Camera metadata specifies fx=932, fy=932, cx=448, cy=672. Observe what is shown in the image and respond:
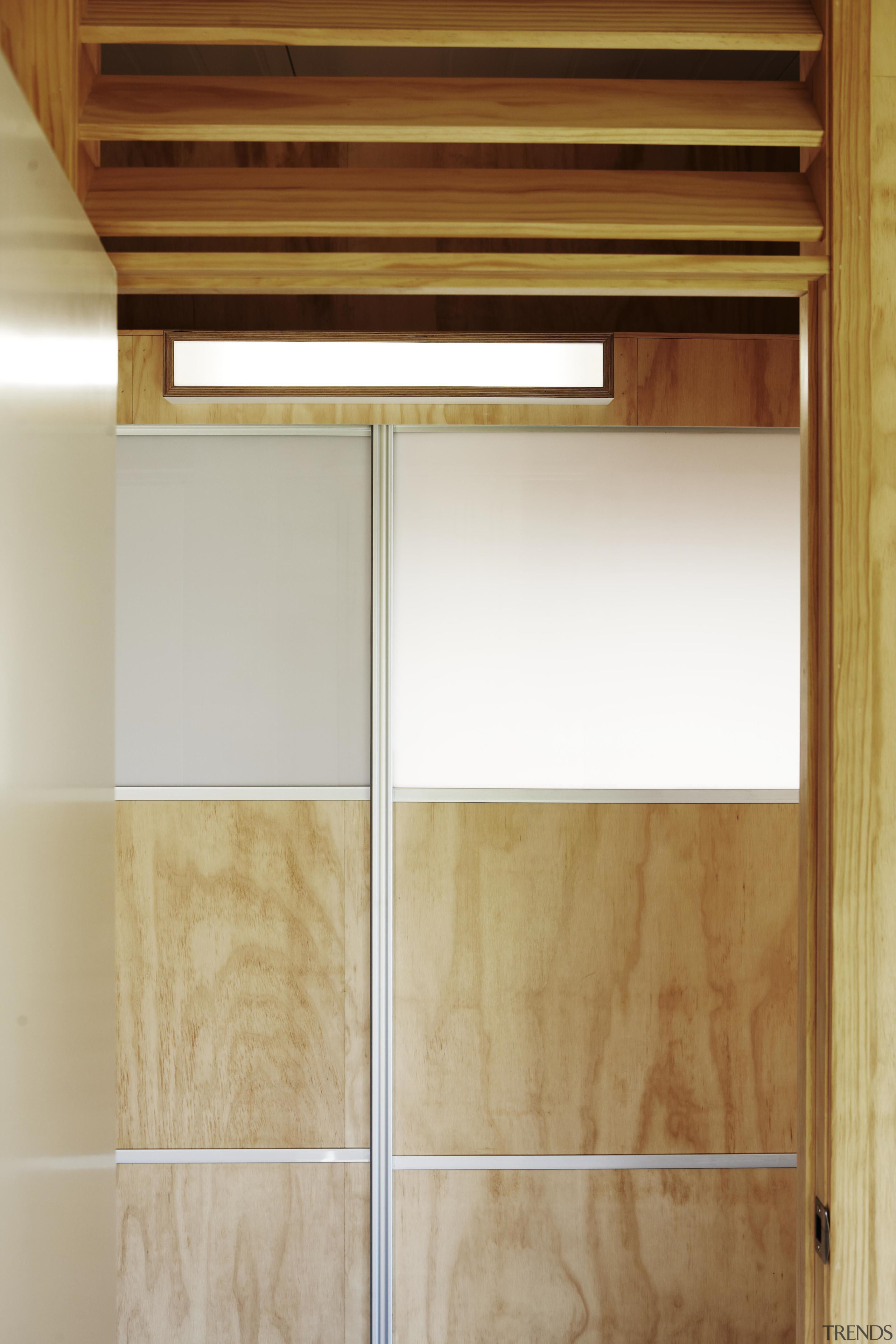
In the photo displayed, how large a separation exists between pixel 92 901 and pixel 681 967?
4.31 ft

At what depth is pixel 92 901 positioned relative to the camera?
2.84ft

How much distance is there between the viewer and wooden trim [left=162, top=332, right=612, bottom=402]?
176cm

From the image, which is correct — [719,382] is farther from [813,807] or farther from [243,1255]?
[243,1255]

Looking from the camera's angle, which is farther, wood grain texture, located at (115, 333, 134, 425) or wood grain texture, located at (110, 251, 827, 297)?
wood grain texture, located at (115, 333, 134, 425)

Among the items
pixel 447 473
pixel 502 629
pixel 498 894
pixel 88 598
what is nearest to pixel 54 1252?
pixel 88 598

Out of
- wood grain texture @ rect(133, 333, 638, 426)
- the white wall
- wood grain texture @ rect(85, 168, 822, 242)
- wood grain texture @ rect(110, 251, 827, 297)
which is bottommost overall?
the white wall

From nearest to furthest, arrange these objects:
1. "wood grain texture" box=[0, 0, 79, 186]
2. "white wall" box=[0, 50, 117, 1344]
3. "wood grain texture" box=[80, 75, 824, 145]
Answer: "white wall" box=[0, 50, 117, 1344], "wood grain texture" box=[0, 0, 79, 186], "wood grain texture" box=[80, 75, 824, 145]

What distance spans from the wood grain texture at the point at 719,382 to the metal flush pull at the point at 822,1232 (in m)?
1.36

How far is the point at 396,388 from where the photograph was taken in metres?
1.79

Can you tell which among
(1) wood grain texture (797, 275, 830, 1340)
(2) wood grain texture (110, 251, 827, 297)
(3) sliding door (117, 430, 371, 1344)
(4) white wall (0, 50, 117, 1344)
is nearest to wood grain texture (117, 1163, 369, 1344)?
(3) sliding door (117, 430, 371, 1344)

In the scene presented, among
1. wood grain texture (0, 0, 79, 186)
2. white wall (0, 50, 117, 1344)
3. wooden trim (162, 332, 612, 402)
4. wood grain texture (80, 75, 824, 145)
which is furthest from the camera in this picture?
wooden trim (162, 332, 612, 402)

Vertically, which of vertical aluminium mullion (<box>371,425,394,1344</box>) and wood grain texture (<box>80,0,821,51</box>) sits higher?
wood grain texture (<box>80,0,821,51</box>)

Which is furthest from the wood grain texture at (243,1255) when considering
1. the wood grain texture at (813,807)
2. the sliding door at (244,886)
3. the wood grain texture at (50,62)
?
the wood grain texture at (50,62)

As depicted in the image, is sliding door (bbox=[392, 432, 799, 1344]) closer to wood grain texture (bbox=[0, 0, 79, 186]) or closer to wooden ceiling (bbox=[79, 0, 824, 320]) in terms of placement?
wooden ceiling (bbox=[79, 0, 824, 320])
